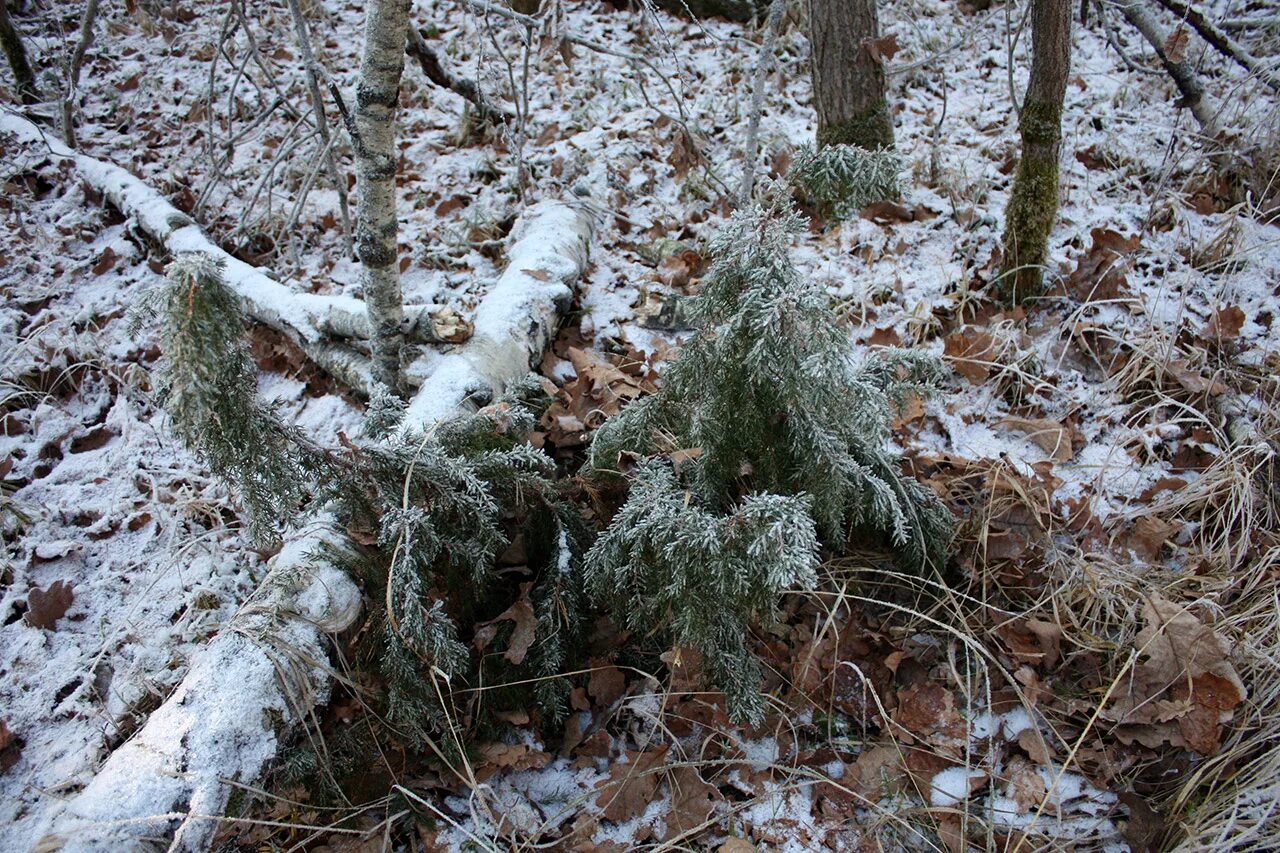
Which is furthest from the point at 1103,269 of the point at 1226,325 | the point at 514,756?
the point at 514,756

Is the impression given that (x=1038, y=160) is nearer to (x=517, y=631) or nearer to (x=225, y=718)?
(x=517, y=631)

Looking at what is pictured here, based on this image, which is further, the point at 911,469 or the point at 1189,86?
the point at 1189,86

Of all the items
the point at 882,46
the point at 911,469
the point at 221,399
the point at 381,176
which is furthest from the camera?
the point at 882,46

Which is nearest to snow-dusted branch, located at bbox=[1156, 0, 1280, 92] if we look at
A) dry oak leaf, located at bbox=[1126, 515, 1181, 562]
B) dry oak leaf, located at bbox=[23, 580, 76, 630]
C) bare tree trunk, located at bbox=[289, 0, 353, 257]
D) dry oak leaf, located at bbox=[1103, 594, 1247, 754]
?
dry oak leaf, located at bbox=[1126, 515, 1181, 562]

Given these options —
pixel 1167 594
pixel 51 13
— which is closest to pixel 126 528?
pixel 1167 594

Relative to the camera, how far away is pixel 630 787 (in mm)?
1982

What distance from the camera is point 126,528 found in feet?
9.27

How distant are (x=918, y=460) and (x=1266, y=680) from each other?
1119 millimetres

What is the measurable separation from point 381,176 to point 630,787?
2077mm

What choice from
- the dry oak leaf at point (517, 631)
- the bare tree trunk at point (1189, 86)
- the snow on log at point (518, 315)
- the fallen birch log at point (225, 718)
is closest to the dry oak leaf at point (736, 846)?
the dry oak leaf at point (517, 631)

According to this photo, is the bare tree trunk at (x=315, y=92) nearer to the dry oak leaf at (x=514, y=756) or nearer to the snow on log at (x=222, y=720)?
the snow on log at (x=222, y=720)

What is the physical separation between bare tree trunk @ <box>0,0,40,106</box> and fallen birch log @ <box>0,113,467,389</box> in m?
1.00

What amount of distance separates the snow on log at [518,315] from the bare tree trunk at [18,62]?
391cm

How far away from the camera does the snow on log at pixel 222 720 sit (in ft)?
5.15
